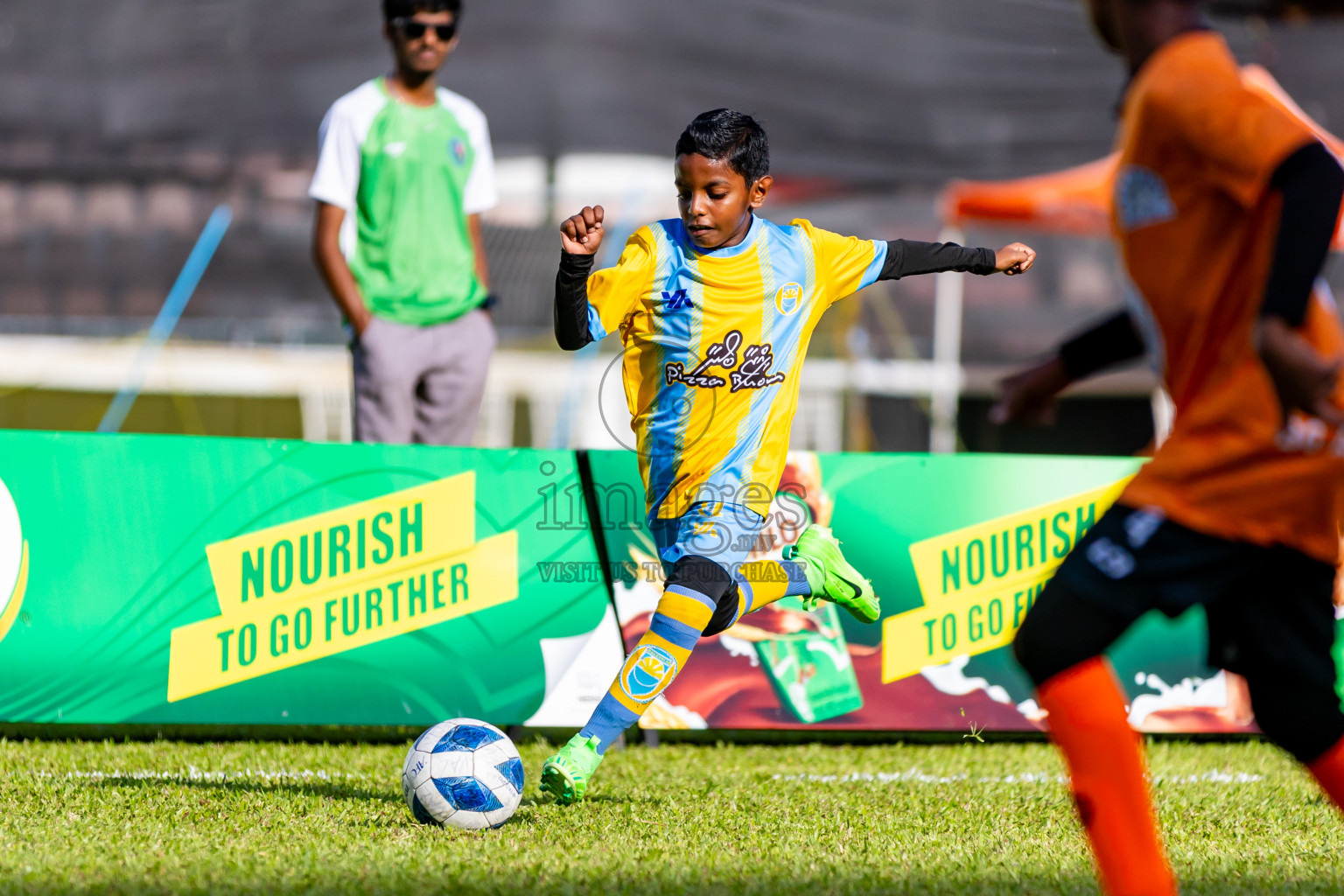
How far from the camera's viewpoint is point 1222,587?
242cm

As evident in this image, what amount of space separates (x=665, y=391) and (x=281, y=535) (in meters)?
1.77

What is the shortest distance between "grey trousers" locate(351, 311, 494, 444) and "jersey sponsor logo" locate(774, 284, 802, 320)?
7.24 feet

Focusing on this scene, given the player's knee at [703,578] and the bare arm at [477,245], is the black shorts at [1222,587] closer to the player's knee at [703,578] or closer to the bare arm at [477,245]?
the player's knee at [703,578]

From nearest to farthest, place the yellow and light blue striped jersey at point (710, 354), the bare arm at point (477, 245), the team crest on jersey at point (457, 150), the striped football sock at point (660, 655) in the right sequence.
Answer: the striped football sock at point (660, 655), the yellow and light blue striped jersey at point (710, 354), the team crest on jersey at point (457, 150), the bare arm at point (477, 245)

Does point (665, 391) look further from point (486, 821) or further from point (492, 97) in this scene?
point (492, 97)

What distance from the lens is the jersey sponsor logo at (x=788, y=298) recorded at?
420 cm

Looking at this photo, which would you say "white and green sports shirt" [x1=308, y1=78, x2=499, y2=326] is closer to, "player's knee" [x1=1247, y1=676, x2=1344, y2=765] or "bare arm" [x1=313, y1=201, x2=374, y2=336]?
"bare arm" [x1=313, y1=201, x2=374, y2=336]

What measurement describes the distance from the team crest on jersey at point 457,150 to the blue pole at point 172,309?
436 centimetres

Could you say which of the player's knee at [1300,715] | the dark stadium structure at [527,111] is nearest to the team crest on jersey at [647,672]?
the player's knee at [1300,715]

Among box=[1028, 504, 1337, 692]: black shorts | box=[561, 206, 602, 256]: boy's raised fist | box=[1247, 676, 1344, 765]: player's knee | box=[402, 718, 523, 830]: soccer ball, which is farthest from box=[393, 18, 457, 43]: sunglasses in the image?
box=[1247, 676, 1344, 765]: player's knee

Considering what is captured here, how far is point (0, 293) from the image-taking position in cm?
1009

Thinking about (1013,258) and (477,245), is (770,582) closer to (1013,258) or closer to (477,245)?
(1013,258)

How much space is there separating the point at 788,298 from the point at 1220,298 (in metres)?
1.92

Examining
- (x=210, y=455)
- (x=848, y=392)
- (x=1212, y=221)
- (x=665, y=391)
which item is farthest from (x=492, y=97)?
(x=1212, y=221)
